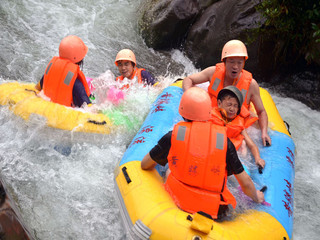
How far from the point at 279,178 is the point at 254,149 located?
0.41 m

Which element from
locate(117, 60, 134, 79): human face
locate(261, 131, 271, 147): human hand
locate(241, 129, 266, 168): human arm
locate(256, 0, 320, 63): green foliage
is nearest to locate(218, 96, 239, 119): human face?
locate(241, 129, 266, 168): human arm

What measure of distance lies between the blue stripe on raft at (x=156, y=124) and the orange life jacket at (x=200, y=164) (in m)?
0.75

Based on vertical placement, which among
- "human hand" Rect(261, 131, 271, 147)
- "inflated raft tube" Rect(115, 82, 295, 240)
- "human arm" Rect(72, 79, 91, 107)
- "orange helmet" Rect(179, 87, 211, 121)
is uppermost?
"orange helmet" Rect(179, 87, 211, 121)

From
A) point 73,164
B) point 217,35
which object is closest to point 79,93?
point 73,164

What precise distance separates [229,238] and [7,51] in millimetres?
5469

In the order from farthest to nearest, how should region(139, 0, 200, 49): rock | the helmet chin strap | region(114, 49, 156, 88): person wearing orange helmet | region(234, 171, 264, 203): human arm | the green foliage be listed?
region(139, 0, 200, 49): rock, the green foliage, region(114, 49, 156, 88): person wearing orange helmet, the helmet chin strap, region(234, 171, 264, 203): human arm

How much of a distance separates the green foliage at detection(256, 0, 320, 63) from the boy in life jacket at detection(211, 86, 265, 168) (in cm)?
299

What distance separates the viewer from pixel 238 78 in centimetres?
403

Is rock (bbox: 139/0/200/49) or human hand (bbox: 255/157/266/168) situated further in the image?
rock (bbox: 139/0/200/49)

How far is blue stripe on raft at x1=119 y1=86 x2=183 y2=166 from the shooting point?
3514 mm

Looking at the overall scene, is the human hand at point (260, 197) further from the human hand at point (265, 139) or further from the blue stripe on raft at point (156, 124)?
the blue stripe on raft at point (156, 124)

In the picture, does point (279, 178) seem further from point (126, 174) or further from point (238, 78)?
point (126, 174)

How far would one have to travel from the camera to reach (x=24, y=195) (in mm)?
3623

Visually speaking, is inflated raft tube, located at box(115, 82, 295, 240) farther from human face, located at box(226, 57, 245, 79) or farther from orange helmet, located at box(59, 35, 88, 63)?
orange helmet, located at box(59, 35, 88, 63)
